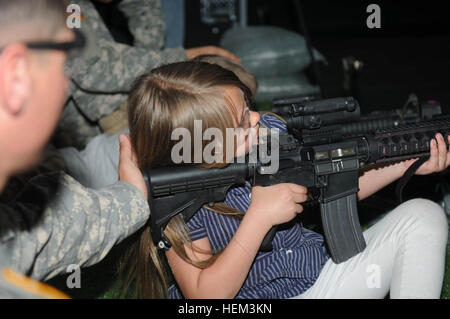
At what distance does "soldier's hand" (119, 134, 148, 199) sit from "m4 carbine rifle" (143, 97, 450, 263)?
0.03m

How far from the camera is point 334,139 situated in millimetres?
1076

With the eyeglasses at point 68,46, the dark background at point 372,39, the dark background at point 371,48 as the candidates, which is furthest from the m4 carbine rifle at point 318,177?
the dark background at point 372,39

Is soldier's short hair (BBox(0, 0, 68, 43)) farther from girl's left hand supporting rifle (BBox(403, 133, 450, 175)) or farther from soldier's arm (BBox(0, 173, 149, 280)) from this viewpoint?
girl's left hand supporting rifle (BBox(403, 133, 450, 175))

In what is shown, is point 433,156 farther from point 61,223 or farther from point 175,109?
point 61,223

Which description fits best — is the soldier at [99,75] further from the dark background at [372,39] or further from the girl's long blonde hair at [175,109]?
the girl's long blonde hair at [175,109]

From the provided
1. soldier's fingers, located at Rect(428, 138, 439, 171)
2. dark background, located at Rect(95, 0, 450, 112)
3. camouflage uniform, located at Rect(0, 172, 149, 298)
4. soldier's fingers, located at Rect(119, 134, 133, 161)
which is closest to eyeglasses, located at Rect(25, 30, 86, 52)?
camouflage uniform, located at Rect(0, 172, 149, 298)

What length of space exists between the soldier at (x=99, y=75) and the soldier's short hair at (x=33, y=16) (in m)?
0.98

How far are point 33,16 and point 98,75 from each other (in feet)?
3.67

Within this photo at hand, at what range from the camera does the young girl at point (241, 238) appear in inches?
38.0

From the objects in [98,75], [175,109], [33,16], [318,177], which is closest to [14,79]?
[33,16]

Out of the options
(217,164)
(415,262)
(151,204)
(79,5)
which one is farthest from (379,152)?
(79,5)

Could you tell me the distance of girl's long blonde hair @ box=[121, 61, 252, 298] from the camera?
0.98 m
